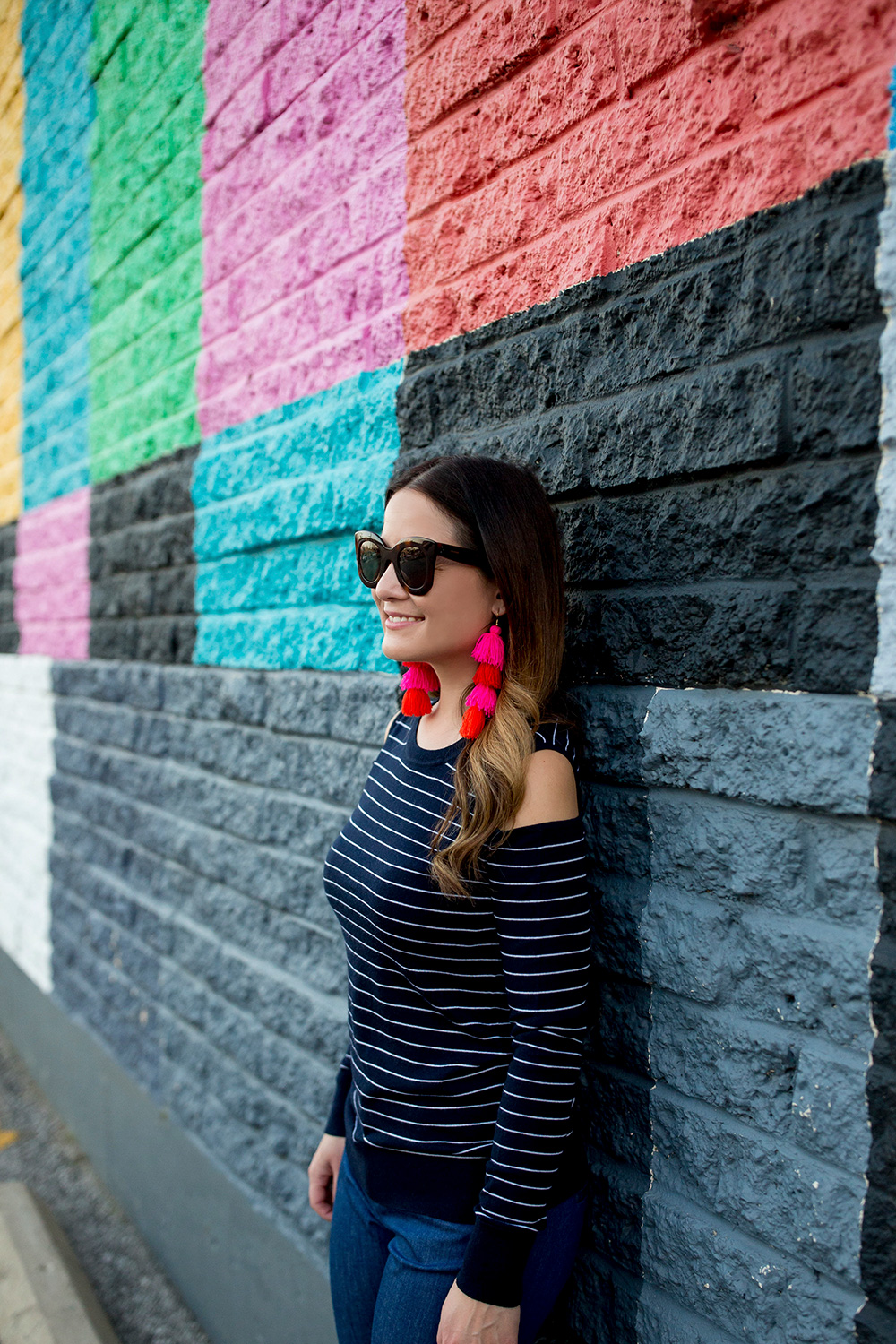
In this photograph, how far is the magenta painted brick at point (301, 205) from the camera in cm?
228

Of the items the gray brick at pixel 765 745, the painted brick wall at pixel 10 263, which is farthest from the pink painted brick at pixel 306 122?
the painted brick wall at pixel 10 263

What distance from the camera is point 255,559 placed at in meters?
2.94

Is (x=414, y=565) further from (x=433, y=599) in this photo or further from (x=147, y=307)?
(x=147, y=307)

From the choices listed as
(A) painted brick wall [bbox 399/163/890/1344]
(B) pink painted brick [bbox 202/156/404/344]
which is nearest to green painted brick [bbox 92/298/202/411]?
(B) pink painted brick [bbox 202/156/404/344]

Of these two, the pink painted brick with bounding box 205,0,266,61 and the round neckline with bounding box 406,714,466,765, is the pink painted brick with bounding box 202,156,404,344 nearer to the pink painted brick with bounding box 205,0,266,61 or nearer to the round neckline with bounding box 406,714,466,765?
the pink painted brick with bounding box 205,0,266,61

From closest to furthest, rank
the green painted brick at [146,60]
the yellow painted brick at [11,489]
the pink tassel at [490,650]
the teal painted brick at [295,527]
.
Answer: the pink tassel at [490,650] → the teal painted brick at [295,527] → the green painted brick at [146,60] → the yellow painted brick at [11,489]

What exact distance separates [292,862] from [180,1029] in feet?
3.67

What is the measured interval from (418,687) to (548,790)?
0.44 m

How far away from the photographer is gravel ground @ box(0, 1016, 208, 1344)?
325 centimetres

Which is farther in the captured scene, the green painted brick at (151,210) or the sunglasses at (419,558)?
the green painted brick at (151,210)

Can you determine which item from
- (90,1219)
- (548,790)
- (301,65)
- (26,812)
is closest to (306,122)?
(301,65)

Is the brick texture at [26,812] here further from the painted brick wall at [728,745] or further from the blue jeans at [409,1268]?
the painted brick wall at [728,745]

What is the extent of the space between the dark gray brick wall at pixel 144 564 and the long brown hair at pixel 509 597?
1989mm

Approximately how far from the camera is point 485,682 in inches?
61.6
